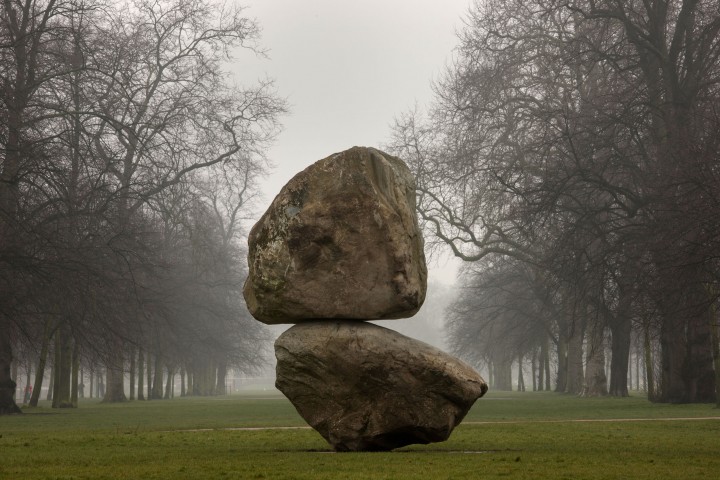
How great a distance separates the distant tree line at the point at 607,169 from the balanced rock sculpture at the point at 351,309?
821cm

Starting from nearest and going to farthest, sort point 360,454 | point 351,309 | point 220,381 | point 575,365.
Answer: point 360,454
point 351,309
point 575,365
point 220,381

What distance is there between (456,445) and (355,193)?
5324 millimetres

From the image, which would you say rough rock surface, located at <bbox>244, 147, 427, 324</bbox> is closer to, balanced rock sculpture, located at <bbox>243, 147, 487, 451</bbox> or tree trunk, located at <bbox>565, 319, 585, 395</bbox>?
balanced rock sculpture, located at <bbox>243, 147, 487, 451</bbox>

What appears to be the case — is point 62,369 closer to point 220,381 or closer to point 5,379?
point 5,379

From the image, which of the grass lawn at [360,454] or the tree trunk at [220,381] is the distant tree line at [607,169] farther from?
the tree trunk at [220,381]

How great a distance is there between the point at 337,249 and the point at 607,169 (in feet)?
68.9

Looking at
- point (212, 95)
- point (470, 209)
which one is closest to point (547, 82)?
point (470, 209)

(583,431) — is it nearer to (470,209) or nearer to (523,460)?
(523,460)

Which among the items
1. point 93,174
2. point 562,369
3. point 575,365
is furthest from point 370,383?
point 562,369

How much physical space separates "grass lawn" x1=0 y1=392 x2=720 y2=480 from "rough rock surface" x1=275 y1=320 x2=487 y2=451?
471 millimetres

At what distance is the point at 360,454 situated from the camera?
621 inches

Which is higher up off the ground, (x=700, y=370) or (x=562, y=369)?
(x=700, y=370)

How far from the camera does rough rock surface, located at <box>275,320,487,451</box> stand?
1583 cm

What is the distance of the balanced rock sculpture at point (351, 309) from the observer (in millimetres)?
15898
